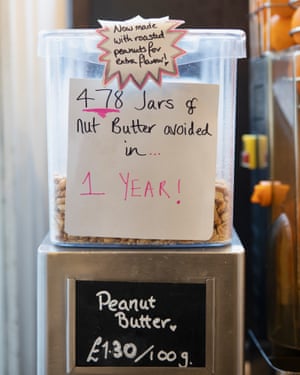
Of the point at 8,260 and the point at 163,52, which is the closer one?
the point at 163,52

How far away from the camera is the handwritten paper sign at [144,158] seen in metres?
0.77

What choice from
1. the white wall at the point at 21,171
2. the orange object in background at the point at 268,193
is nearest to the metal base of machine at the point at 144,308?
the white wall at the point at 21,171

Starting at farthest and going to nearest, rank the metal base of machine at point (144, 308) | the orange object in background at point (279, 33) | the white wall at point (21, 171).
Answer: the orange object in background at point (279, 33)
the white wall at point (21, 171)
the metal base of machine at point (144, 308)

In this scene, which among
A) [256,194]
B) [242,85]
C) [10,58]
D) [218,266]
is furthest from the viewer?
[242,85]

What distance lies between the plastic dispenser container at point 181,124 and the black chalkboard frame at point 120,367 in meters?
0.08

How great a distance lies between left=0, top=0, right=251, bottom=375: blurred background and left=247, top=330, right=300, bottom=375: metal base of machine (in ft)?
1.42

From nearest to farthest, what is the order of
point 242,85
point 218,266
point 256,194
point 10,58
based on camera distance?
point 218,266
point 10,58
point 256,194
point 242,85

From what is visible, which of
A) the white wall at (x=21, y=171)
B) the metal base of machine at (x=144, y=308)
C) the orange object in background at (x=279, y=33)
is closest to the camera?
the metal base of machine at (x=144, y=308)

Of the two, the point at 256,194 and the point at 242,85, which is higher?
the point at 242,85

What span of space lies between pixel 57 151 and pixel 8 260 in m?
0.27

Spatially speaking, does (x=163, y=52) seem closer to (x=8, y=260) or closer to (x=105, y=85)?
(x=105, y=85)

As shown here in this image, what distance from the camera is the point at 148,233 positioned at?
78 cm

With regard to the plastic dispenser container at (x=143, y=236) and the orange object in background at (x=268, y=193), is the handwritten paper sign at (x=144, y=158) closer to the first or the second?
the plastic dispenser container at (x=143, y=236)

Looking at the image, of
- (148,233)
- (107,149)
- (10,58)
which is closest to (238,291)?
(148,233)
